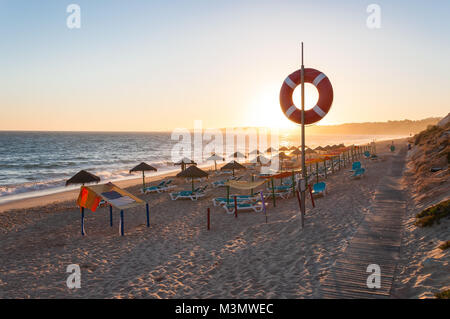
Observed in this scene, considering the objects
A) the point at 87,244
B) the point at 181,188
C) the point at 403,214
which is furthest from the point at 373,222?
the point at 181,188

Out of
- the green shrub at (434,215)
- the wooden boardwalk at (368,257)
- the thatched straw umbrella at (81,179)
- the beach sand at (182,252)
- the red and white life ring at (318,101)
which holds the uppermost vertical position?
the red and white life ring at (318,101)

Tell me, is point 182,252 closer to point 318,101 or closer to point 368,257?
point 368,257

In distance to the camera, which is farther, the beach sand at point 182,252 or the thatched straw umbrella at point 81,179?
the thatched straw umbrella at point 81,179

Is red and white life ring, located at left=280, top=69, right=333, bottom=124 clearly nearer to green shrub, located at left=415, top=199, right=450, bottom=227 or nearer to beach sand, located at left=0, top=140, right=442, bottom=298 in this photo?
beach sand, located at left=0, top=140, right=442, bottom=298

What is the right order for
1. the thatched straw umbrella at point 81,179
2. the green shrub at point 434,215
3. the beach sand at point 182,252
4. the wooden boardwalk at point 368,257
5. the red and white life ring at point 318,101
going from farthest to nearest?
1. the thatched straw umbrella at point 81,179
2. the red and white life ring at point 318,101
3. the green shrub at point 434,215
4. the beach sand at point 182,252
5. the wooden boardwalk at point 368,257

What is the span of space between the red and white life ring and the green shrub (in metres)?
3.38

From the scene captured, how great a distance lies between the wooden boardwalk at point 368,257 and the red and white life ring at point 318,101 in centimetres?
309

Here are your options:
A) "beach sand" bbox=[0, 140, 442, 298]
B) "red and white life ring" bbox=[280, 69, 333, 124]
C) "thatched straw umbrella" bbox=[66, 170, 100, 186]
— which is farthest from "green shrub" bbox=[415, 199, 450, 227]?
"thatched straw umbrella" bbox=[66, 170, 100, 186]

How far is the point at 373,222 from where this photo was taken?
776 cm

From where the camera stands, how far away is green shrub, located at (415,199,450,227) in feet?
22.1

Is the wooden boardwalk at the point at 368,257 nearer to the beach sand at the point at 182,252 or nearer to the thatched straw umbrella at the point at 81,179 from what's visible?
the beach sand at the point at 182,252

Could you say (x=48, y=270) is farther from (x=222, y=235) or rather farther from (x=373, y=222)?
(x=373, y=222)

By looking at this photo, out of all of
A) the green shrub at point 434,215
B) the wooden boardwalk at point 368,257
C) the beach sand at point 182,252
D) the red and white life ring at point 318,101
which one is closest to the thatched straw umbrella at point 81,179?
the beach sand at point 182,252

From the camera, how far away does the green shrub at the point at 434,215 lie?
6.72 m
